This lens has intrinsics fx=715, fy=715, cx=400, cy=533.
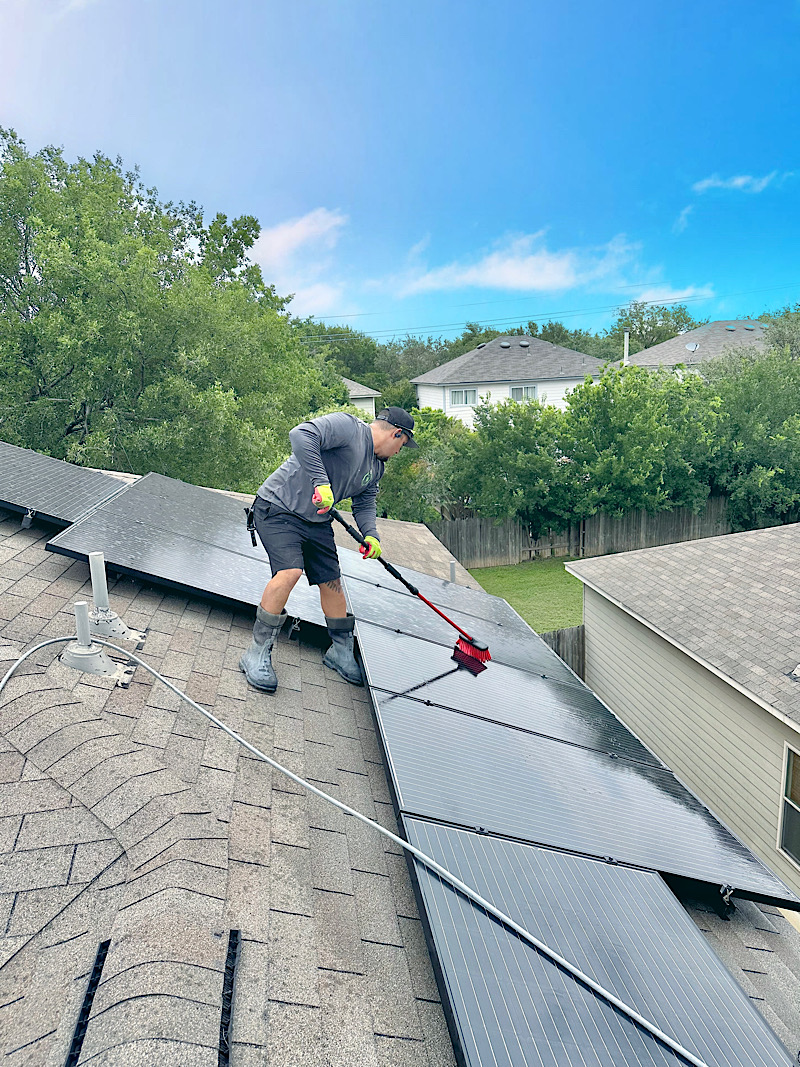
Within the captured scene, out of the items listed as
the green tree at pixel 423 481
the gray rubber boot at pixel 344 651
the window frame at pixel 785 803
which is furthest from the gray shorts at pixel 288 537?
the green tree at pixel 423 481

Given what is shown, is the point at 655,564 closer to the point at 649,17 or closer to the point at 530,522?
the point at 530,522

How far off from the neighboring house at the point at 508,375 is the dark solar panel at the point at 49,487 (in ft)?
136

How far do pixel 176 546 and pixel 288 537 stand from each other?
141 centimetres

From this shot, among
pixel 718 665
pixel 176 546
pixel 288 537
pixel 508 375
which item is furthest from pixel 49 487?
pixel 508 375

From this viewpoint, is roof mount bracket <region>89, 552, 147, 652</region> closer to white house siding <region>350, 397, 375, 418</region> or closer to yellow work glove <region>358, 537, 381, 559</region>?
yellow work glove <region>358, 537, 381, 559</region>

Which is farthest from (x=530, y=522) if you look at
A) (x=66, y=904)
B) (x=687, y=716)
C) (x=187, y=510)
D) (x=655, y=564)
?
(x=66, y=904)

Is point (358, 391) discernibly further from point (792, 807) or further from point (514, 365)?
point (792, 807)

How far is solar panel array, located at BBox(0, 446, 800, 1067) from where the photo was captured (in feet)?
6.86

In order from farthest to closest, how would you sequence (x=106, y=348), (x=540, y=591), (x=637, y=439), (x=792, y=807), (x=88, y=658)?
(x=637, y=439)
(x=540, y=591)
(x=106, y=348)
(x=792, y=807)
(x=88, y=658)

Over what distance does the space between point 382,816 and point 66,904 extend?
5.04 feet

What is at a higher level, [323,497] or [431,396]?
[431,396]

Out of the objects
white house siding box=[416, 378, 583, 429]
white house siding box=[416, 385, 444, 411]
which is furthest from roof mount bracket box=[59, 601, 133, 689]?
white house siding box=[416, 385, 444, 411]

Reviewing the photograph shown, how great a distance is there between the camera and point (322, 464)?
4.36 meters

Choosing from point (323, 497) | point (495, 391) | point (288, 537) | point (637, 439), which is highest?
point (495, 391)
